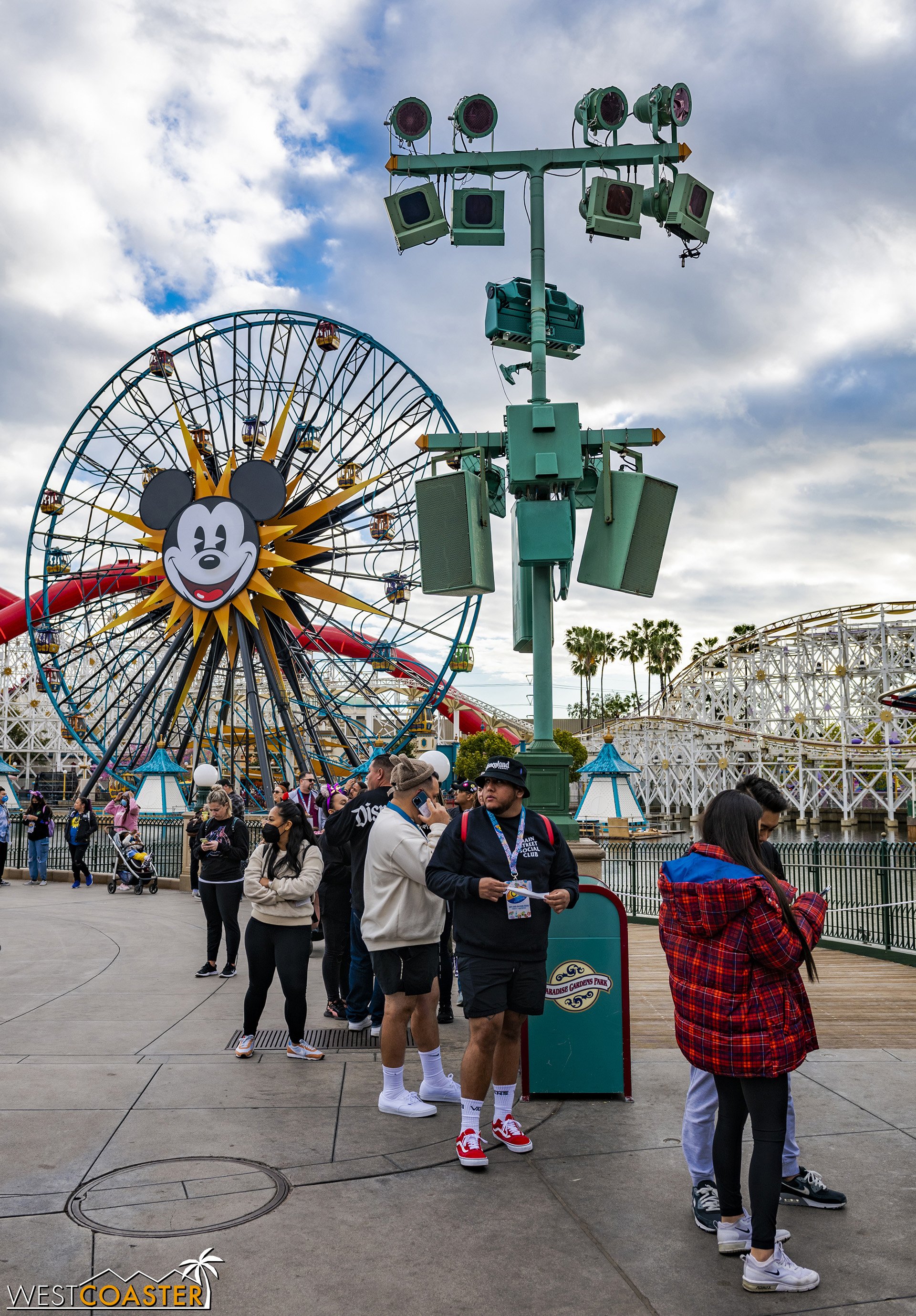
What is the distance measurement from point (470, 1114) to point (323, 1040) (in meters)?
2.60

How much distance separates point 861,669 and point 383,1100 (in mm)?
50781

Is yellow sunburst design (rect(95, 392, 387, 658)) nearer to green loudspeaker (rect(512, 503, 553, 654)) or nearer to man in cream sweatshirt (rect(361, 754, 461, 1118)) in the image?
green loudspeaker (rect(512, 503, 553, 654))

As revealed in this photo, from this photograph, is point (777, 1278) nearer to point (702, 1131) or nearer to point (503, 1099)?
point (702, 1131)

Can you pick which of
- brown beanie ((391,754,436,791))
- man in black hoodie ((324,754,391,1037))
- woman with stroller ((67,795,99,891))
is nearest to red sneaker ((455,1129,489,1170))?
man in black hoodie ((324,754,391,1037))

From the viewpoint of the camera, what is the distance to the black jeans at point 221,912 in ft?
27.5

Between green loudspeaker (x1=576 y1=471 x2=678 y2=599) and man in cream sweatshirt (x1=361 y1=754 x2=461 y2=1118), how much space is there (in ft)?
7.83

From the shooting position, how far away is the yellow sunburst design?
22547mm

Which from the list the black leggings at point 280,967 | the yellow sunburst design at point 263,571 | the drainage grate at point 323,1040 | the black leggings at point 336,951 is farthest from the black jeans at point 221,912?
the yellow sunburst design at point 263,571

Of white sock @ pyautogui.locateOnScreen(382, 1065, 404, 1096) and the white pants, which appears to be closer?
the white pants

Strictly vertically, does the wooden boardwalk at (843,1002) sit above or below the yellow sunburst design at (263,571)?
below

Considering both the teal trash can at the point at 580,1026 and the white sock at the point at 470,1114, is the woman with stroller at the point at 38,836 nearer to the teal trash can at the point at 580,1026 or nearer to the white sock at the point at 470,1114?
the teal trash can at the point at 580,1026

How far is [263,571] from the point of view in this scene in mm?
23797

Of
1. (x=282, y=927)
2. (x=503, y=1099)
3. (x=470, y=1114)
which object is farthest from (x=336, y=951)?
(x=470, y=1114)

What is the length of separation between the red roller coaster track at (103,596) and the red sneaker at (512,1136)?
62.5ft
